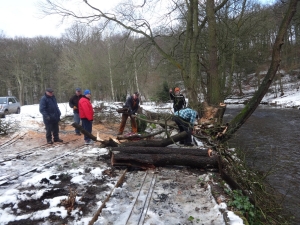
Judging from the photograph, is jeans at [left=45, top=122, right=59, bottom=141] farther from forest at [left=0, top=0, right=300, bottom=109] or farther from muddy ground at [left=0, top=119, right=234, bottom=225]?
forest at [left=0, top=0, right=300, bottom=109]

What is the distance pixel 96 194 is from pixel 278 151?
8076 mm

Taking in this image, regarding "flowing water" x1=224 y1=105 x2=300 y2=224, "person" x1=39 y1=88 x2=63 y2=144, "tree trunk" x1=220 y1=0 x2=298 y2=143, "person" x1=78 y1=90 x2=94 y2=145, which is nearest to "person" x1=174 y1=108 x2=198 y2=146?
"tree trunk" x1=220 y1=0 x2=298 y2=143

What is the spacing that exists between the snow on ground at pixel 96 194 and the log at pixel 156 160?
18 cm

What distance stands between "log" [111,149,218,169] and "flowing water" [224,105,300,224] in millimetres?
1798

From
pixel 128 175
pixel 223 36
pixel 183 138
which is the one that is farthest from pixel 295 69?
pixel 128 175

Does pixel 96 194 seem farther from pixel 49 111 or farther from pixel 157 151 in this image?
pixel 49 111

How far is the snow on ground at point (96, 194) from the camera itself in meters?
3.69

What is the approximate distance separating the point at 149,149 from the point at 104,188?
183 centimetres

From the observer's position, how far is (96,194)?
4.43 metres

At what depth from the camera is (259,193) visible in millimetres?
5453

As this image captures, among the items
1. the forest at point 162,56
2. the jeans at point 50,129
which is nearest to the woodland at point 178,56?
the forest at point 162,56

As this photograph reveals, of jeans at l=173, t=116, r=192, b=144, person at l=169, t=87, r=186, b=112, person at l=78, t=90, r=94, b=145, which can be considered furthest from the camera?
person at l=169, t=87, r=186, b=112

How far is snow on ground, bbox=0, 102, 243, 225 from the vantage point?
369cm

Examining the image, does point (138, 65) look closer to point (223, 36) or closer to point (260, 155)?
point (223, 36)
